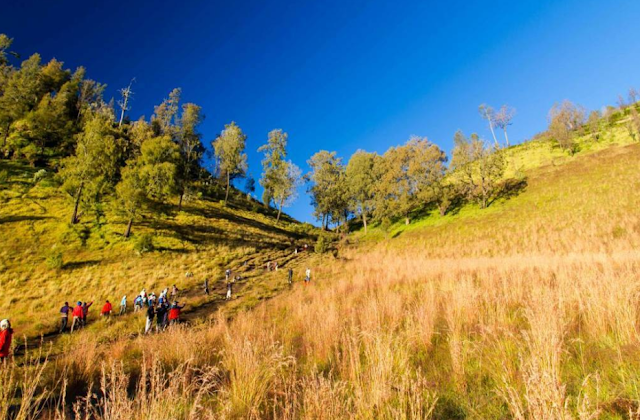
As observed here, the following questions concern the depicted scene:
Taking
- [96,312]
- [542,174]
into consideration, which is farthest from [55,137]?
[542,174]

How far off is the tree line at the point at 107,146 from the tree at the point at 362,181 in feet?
41.6

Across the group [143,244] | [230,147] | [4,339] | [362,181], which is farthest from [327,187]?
[4,339]

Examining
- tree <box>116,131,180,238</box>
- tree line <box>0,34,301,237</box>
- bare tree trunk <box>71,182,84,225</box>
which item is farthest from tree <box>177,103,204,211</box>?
bare tree trunk <box>71,182,84,225</box>

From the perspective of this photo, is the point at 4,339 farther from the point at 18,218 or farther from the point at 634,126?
the point at 634,126

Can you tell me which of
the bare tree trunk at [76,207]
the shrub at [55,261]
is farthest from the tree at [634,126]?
the bare tree trunk at [76,207]

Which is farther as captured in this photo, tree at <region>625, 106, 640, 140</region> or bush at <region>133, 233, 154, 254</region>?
tree at <region>625, 106, 640, 140</region>

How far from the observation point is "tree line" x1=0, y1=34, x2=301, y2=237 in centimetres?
3048

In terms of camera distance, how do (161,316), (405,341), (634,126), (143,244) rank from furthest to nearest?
(634,126) < (143,244) < (161,316) < (405,341)

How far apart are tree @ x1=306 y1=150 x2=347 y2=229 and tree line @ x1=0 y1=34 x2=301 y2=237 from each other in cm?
531

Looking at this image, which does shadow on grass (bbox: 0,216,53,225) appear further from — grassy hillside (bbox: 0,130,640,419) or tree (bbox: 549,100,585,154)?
tree (bbox: 549,100,585,154)

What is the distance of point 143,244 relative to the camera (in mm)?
28062

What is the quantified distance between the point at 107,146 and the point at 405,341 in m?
37.4

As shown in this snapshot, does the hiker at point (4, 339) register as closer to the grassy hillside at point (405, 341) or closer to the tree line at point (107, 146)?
the grassy hillside at point (405, 341)

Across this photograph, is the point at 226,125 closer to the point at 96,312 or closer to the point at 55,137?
the point at 55,137
